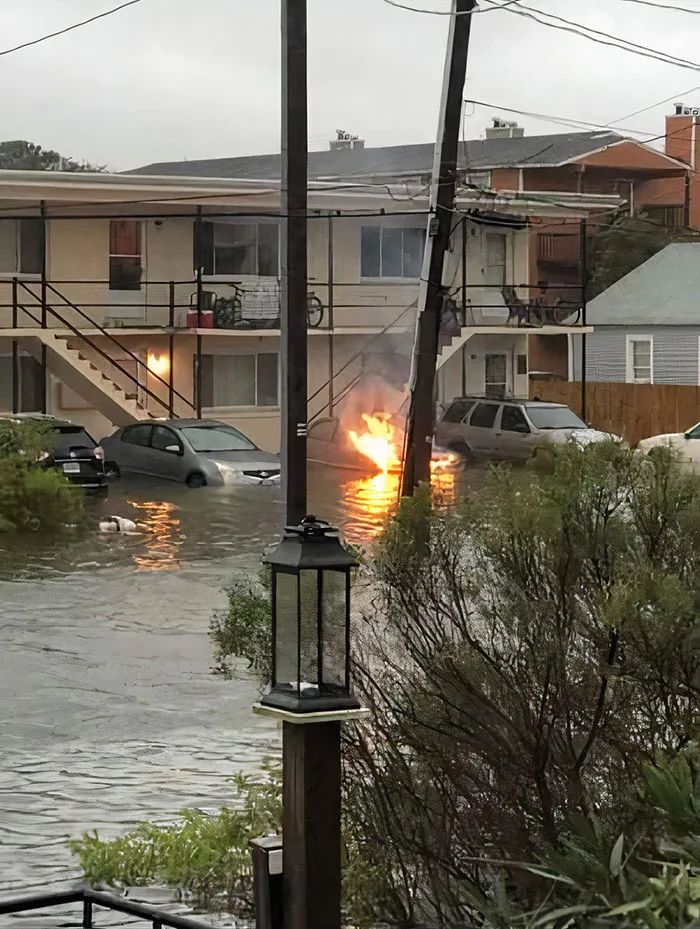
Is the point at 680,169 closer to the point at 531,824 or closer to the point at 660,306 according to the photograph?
the point at 660,306

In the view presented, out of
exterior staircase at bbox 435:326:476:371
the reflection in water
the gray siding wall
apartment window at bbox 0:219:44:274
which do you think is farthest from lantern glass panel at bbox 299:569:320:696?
the gray siding wall

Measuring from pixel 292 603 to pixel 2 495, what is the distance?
19122mm

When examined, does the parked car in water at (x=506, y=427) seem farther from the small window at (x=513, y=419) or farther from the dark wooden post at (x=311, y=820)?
the dark wooden post at (x=311, y=820)

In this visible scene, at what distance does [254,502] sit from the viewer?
94.4 ft

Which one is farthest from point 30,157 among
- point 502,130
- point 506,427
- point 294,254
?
point 294,254

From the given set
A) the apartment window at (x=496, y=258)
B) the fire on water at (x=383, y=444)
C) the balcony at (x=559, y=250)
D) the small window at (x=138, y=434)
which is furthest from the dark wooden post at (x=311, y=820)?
the balcony at (x=559, y=250)

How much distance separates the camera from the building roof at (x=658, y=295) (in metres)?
43.6

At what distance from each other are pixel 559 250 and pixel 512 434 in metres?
20.4

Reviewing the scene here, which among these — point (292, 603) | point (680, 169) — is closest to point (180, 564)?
point (292, 603)

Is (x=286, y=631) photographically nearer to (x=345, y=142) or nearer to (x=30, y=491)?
(x=30, y=491)

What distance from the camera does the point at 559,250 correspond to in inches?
2098

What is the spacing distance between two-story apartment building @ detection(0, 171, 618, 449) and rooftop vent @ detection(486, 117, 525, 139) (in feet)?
56.4

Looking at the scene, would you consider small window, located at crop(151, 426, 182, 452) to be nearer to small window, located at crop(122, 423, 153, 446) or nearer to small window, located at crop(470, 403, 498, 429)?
small window, located at crop(122, 423, 153, 446)

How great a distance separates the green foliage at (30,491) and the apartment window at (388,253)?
13.1m
